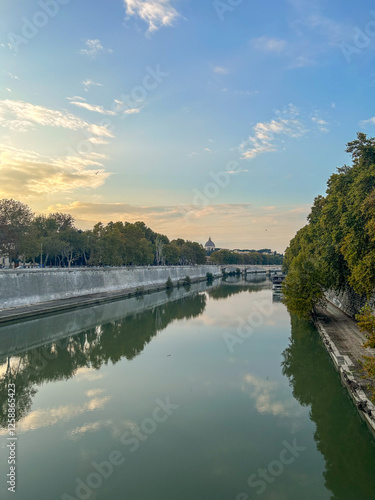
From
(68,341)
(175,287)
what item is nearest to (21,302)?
(68,341)

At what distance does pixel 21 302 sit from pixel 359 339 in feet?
90.6

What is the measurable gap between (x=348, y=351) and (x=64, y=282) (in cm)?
3152

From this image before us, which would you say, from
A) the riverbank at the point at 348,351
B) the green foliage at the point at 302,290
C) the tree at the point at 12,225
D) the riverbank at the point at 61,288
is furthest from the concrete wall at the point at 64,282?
the riverbank at the point at 348,351

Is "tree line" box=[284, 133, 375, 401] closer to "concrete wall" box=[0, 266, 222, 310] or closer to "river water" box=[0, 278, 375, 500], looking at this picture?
"river water" box=[0, 278, 375, 500]

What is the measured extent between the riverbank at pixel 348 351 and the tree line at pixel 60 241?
111ft

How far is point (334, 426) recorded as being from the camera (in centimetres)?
1097

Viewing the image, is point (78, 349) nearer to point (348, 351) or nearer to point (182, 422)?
point (182, 422)

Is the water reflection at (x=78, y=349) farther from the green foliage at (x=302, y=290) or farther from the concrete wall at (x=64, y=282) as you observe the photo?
the green foliage at (x=302, y=290)

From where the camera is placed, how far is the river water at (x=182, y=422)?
8.09m

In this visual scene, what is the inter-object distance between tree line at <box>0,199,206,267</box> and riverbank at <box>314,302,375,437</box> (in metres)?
33.8

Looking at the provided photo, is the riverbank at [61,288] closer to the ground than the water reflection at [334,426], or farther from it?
farther from it

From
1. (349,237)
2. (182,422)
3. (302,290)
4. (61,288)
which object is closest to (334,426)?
(182,422)

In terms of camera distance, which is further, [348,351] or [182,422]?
[348,351]

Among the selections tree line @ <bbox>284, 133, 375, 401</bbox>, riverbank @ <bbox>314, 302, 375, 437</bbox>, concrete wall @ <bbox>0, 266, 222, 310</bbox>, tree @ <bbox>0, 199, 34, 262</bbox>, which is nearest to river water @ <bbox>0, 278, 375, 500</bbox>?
riverbank @ <bbox>314, 302, 375, 437</bbox>
